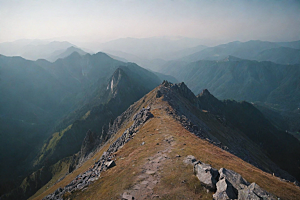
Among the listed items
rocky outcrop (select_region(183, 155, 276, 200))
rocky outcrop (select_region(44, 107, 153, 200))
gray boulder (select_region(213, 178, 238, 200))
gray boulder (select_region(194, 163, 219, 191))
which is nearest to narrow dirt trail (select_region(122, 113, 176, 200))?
gray boulder (select_region(194, 163, 219, 191))

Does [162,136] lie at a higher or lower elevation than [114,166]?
higher

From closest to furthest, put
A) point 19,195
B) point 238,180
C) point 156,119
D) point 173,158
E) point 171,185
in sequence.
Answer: point 238,180, point 171,185, point 173,158, point 156,119, point 19,195

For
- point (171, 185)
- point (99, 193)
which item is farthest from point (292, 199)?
point (99, 193)

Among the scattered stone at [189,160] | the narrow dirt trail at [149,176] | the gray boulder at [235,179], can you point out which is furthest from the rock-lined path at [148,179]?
the gray boulder at [235,179]

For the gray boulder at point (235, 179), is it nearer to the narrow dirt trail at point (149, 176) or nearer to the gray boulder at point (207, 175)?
the gray boulder at point (207, 175)

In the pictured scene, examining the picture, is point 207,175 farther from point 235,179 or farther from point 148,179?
point 148,179

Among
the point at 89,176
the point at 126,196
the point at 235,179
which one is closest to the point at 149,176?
the point at 126,196

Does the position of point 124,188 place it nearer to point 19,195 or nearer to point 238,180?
point 238,180
